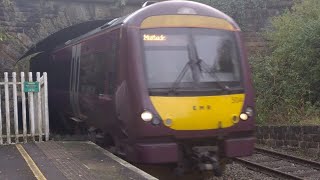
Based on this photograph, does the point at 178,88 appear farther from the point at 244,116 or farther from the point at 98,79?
the point at 98,79

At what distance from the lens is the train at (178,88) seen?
6.73 meters

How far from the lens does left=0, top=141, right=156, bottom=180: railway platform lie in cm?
643

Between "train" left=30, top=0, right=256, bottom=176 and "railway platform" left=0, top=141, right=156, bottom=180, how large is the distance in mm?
330

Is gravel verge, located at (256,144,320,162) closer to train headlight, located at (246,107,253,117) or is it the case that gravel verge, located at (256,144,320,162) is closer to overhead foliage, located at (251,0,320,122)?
overhead foliage, located at (251,0,320,122)

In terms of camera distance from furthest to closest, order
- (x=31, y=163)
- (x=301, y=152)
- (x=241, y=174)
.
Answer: (x=301, y=152)
(x=241, y=174)
(x=31, y=163)

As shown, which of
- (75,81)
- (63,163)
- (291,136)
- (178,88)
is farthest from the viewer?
(291,136)

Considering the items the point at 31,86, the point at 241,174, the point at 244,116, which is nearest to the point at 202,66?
the point at 244,116

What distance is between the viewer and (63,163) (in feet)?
24.0

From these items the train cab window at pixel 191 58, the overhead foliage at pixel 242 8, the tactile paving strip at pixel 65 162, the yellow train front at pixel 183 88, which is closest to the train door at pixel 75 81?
the tactile paving strip at pixel 65 162

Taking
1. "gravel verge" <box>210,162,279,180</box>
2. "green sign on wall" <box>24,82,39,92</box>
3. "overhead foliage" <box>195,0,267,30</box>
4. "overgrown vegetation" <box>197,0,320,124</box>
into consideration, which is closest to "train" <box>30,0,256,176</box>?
"gravel verge" <box>210,162,279,180</box>

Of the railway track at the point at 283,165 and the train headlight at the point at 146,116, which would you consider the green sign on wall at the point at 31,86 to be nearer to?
the train headlight at the point at 146,116

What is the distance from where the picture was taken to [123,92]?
7004 mm

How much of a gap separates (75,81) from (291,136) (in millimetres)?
5510

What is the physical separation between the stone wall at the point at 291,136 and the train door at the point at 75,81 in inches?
207
